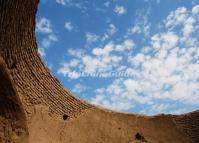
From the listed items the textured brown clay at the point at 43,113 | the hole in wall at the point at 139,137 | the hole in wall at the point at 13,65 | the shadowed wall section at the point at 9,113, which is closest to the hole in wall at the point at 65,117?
the textured brown clay at the point at 43,113

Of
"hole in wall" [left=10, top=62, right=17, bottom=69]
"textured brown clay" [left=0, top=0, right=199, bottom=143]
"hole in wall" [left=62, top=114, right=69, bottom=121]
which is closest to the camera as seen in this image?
"textured brown clay" [left=0, top=0, right=199, bottom=143]

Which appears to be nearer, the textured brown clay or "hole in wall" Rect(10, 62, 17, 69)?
the textured brown clay

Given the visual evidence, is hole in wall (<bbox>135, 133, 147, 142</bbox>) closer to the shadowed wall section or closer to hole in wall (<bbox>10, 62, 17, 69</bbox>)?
the shadowed wall section

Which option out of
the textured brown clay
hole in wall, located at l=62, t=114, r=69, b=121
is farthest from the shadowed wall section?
hole in wall, located at l=62, t=114, r=69, b=121

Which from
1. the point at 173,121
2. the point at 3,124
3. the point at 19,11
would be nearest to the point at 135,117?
the point at 173,121

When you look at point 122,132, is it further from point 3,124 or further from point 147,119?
point 3,124

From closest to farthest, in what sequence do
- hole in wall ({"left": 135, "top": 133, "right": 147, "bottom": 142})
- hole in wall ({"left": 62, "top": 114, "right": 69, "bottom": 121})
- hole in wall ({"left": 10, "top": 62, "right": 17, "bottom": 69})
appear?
hole in wall ({"left": 10, "top": 62, "right": 17, "bottom": 69}), hole in wall ({"left": 62, "top": 114, "right": 69, "bottom": 121}), hole in wall ({"left": 135, "top": 133, "right": 147, "bottom": 142})

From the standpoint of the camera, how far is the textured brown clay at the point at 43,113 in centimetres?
786

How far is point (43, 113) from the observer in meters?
9.28

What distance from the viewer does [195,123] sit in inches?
469

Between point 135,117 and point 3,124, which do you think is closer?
point 3,124

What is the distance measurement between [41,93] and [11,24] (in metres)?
2.35

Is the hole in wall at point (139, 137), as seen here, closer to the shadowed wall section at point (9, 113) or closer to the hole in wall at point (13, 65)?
the shadowed wall section at point (9, 113)

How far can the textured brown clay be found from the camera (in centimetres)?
786
